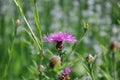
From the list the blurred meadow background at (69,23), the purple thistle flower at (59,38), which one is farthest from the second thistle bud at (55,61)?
the blurred meadow background at (69,23)

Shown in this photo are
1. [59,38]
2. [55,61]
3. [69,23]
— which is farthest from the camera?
[69,23]

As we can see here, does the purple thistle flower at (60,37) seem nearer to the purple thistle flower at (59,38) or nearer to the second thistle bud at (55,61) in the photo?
the purple thistle flower at (59,38)

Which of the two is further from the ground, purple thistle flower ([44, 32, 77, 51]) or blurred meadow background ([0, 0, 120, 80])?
purple thistle flower ([44, 32, 77, 51])

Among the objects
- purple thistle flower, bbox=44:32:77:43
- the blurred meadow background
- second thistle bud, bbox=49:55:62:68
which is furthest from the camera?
the blurred meadow background

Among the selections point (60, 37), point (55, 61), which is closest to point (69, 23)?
point (60, 37)

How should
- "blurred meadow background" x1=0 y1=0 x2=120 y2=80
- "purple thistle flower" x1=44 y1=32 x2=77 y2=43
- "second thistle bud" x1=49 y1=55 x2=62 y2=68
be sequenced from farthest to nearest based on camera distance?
"blurred meadow background" x1=0 y1=0 x2=120 y2=80 < "purple thistle flower" x1=44 y1=32 x2=77 y2=43 < "second thistle bud" x1=49 y1=55 x2=62 y2=68

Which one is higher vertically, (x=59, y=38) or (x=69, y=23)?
(x=59, y=38)

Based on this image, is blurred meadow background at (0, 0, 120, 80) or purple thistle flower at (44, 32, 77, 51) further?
blurred meadow background at (0, 0, 120, 80)

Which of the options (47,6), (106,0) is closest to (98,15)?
(106,0)

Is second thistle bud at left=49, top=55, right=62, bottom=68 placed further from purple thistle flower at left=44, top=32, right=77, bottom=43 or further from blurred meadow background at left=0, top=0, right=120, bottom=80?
blurred meadow background at left=0, top=0, right=120, bottom=80

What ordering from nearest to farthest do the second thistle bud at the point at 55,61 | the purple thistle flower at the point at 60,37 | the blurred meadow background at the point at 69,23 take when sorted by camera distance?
the second thistle bud at the point at 55,61 → the purple thistle flower at the point at 60,37 → the blurred meadow background at the point at 69,23

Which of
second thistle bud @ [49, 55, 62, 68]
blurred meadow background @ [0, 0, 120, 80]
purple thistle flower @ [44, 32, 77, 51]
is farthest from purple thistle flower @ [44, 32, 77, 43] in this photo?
blurred meadow background @ [0, 0, 120, 80]

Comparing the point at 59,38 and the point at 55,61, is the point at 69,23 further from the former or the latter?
the point at 55,61
